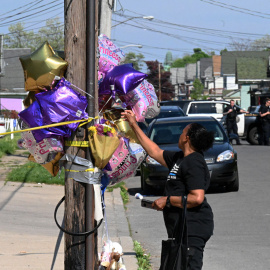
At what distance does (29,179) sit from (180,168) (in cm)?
1004

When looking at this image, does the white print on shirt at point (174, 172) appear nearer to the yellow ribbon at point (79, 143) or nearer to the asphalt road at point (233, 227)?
the yellow ribbon at point (79, 143)

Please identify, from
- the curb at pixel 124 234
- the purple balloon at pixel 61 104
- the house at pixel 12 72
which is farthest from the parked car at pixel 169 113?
the house at pixel 12 72

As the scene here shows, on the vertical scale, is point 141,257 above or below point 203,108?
below

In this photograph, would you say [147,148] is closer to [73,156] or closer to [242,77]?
[73,156]

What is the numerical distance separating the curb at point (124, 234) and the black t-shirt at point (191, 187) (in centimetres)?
211

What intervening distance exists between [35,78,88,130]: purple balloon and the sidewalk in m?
1.24

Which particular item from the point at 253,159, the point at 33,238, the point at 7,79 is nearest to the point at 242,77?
the point at 7,79

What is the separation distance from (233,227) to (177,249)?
495 cm

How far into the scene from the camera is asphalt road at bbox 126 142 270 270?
298 inches

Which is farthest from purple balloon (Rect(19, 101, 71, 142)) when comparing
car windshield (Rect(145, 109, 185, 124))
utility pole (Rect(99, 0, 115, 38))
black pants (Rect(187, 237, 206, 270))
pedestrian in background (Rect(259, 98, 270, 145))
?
pedestrian in background (Rect(259, 98, 270, 145))

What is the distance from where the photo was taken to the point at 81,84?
5105 mm

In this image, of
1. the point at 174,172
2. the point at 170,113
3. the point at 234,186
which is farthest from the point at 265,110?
the point at 174,172

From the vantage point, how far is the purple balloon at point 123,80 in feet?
16.9

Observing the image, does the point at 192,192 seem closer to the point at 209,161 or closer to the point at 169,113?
the point at 209,161
